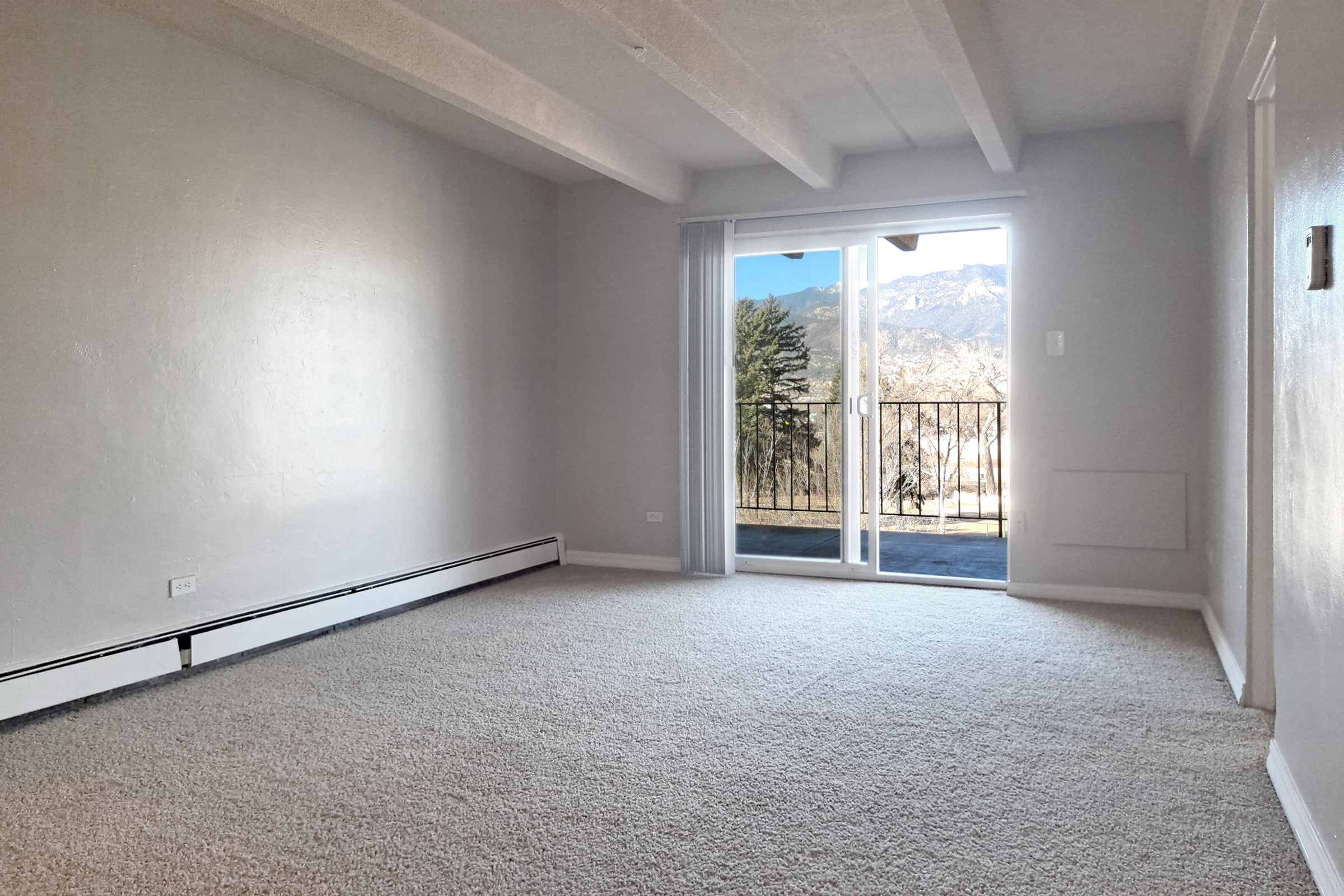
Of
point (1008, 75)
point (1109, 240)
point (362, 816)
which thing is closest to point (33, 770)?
point (362, 816)

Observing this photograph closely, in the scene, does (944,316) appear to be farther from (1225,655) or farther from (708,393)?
(1225,655)

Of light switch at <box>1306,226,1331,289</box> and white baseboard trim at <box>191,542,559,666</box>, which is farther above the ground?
light switch at <box>1306,226,1331,289</box>

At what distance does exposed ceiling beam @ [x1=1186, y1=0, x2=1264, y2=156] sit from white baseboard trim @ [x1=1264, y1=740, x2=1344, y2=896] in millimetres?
2111

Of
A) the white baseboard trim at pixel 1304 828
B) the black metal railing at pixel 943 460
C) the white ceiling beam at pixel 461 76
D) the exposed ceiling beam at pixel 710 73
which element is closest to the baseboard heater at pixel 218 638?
the white ceiling beam at pixel 461 76

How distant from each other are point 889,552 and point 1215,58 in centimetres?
374

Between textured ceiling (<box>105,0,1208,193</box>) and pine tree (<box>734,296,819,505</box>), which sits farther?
pine tree (<box>734,296,819,505</box>)

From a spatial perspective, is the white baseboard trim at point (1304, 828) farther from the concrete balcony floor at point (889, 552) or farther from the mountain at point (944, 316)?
the mountain at point (944, 316)

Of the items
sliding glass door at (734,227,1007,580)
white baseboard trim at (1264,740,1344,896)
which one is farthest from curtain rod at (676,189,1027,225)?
white baseboard trim at (1264,740,1344,896)

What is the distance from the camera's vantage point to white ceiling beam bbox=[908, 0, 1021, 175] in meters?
2.81

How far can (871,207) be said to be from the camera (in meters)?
5.06

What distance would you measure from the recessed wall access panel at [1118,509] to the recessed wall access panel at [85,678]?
4.19 metres

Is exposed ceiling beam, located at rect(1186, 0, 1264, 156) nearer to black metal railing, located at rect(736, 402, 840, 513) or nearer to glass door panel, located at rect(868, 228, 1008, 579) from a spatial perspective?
black metal railing, located at rect(736, 402, 840, 513)

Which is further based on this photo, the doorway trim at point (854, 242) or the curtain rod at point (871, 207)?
the doorway trim at point (854, 242)

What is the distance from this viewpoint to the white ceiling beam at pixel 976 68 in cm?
281
